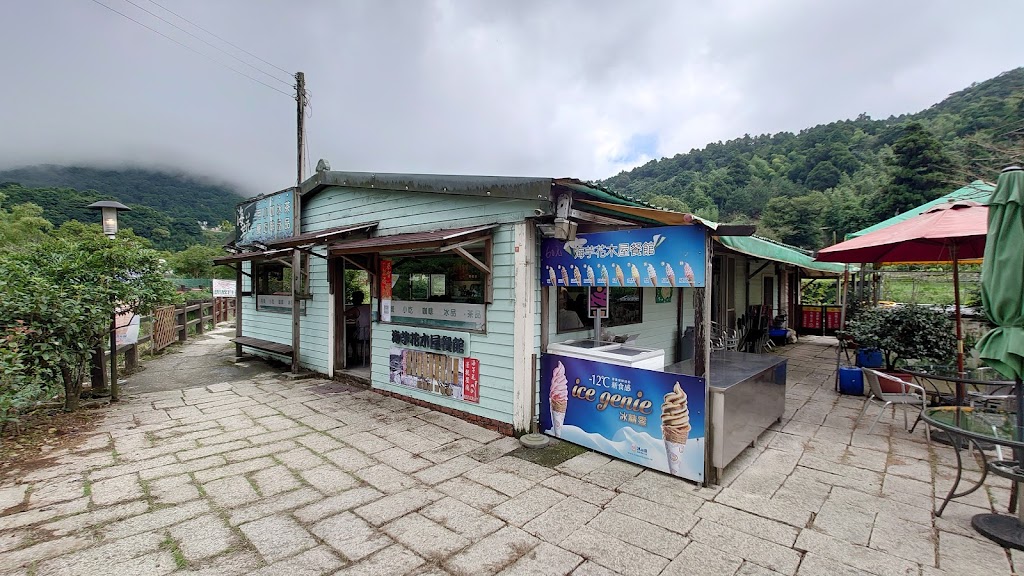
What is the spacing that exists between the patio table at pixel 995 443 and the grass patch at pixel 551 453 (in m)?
2.67

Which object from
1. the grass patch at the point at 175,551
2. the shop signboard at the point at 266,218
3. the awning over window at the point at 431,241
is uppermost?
the shop signboard at the point at 266,218

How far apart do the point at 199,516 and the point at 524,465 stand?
97.5 inches

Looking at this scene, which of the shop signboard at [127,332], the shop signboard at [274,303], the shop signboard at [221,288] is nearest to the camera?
the shop signboard at [127,332]

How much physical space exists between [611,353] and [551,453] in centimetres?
115

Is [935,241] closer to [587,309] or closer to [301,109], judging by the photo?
[587,309]

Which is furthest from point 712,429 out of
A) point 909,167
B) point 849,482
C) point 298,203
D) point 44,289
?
point 909,167

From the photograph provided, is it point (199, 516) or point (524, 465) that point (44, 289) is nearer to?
point (199, 516)

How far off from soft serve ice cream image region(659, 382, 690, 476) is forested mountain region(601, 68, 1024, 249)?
15907 millimetres

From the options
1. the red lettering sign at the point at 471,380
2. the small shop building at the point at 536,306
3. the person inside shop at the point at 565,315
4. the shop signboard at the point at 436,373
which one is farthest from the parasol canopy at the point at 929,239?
the shop signboard at the point at 436,373

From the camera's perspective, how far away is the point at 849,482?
3.51 meters

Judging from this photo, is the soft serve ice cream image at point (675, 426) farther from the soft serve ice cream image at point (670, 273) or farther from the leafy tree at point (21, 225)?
the leafy tree at point (21, 225)

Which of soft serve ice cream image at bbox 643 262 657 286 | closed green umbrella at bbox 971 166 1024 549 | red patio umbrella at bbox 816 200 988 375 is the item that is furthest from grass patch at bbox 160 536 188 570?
red patio umbrella at bbox 816 200 988 375

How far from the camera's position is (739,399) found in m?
3.75

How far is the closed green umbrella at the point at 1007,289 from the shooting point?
2.78 metres
